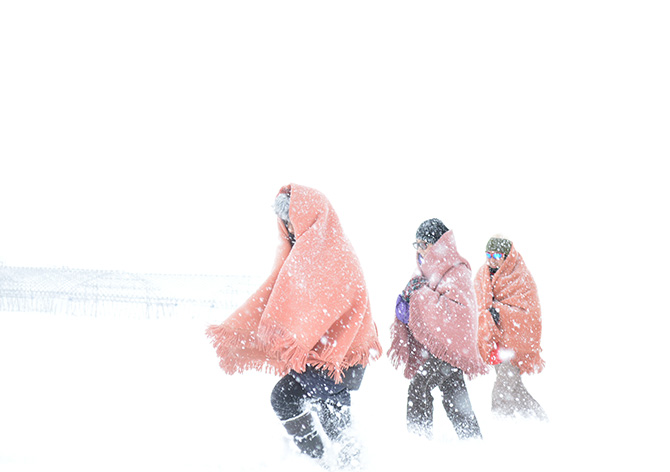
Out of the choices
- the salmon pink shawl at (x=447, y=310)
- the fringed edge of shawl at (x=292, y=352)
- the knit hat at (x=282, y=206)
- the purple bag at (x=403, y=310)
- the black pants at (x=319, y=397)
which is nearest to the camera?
the fringed edge of shawl at (x=292, y=352)

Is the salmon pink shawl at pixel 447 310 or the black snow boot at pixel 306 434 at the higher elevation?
the salmon pink shawl at pixel 447 310

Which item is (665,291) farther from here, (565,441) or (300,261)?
(300,261)

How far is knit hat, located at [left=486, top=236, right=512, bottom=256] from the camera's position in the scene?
4914 millimetres

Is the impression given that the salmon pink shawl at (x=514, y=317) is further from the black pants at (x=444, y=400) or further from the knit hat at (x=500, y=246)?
the black pants at (x=444, y=400)

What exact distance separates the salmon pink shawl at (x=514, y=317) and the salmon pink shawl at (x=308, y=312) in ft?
6.29

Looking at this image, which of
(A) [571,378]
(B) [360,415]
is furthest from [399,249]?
(B) [360,415]

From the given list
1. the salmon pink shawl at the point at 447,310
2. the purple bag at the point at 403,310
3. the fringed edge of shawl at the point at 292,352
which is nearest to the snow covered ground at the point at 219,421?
the fringed edge of shawl at the point at 292,352

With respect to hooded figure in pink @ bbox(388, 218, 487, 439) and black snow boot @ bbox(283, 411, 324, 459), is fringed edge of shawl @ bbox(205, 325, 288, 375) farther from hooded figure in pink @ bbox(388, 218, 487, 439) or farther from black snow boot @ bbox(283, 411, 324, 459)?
hooded figure in pink @ bbox(388, 218, 487, 439)

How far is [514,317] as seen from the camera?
4.88m

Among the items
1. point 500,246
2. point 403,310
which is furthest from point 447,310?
point 500,246

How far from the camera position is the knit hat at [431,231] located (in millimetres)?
4066

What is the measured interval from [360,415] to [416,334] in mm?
1290

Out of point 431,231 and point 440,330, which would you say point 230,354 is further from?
point 431,231

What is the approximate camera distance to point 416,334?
13.2 ft
